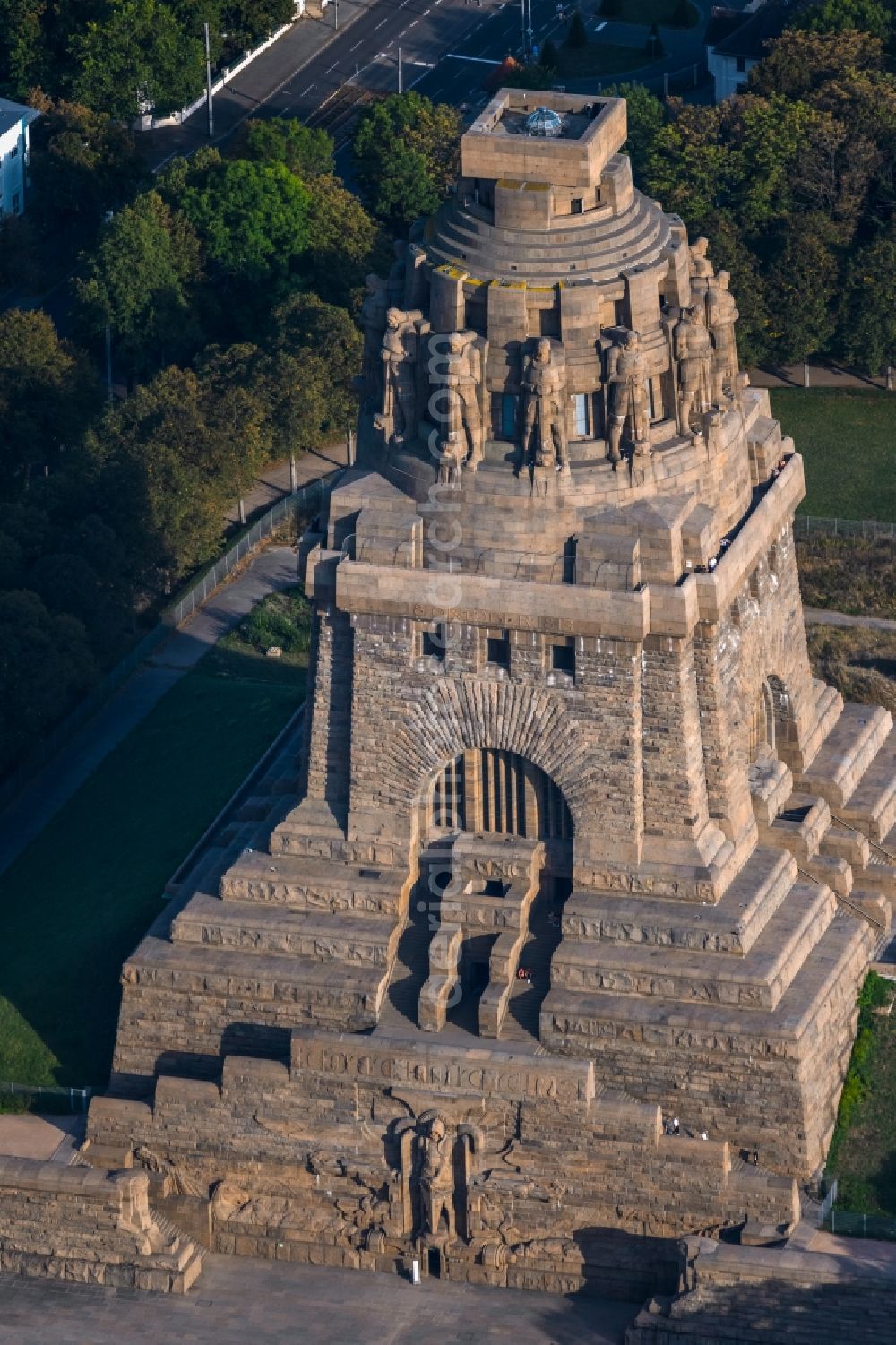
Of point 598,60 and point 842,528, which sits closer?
point 842,528

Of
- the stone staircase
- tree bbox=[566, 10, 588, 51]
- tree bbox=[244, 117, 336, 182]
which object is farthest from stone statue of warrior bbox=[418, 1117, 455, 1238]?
tree bbox=[566, 10, 588, 51]

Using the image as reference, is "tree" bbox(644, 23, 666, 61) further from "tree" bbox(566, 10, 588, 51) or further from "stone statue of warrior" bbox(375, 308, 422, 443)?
"stone statue of warrior" bbox(375, 308, 422, 443)

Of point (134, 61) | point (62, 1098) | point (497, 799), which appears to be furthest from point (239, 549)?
point (134, 61)

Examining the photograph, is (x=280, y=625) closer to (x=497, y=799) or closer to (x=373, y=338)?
(x=497, y=799)

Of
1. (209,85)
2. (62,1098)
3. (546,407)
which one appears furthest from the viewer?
(209,85)

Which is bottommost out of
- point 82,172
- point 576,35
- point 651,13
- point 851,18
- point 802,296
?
point 802,296

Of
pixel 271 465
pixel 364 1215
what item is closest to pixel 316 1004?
pixel 364 1215
